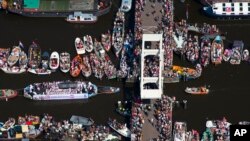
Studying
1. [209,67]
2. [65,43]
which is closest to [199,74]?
[209,67]

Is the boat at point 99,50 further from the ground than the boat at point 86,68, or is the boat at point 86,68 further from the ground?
the boat at point 99,50

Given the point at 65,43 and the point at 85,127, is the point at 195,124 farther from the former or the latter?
the point at 65,43

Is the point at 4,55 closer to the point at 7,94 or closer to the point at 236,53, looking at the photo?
the point at 7,94

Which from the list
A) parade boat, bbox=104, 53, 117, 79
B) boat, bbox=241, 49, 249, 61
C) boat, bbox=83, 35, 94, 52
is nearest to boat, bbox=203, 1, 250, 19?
boat, bbox=241, 49, 249, 61

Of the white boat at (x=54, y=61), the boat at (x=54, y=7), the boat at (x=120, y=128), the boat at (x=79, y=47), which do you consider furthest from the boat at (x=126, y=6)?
the boat at (x=120, y=128)

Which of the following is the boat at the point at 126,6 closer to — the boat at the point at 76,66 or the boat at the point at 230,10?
the boat at the point at 76,66

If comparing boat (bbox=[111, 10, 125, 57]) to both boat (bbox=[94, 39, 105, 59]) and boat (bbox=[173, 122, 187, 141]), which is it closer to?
boat (bbox=[94, 39, 105, 59])

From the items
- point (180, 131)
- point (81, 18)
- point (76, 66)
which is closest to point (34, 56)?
point (76, 66)
